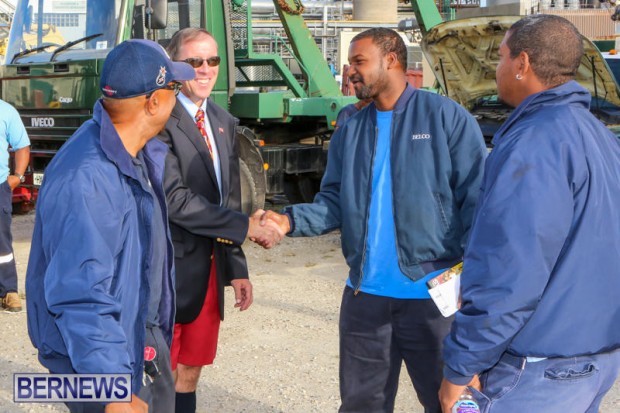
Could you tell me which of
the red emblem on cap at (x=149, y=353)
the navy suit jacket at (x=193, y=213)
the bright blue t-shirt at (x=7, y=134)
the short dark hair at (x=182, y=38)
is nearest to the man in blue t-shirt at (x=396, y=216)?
the navy suit jacket at (x=193, y=213)

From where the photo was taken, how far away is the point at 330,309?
693cm

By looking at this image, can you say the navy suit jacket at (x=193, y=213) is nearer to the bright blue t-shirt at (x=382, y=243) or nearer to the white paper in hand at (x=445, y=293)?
the bright blue t-shirt at (x=382, y=243)

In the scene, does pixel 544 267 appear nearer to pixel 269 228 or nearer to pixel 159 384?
pixel 159 384

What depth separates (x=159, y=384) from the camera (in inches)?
111

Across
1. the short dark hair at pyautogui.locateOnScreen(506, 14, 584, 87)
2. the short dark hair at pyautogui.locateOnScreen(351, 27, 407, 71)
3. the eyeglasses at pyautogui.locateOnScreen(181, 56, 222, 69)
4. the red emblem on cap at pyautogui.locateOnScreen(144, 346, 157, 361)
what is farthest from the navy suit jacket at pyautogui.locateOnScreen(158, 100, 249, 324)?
the short dark hair at pyautogui.locateOnScreen(506, 14, 584, 87)

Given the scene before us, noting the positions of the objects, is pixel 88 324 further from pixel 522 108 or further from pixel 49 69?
pixel 49 69

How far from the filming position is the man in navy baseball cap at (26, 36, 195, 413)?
7.70ft

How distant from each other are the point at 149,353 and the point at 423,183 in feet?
4.34

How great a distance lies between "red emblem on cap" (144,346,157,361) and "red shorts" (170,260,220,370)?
1.16m

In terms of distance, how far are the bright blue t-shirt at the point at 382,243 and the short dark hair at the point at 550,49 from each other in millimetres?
1056

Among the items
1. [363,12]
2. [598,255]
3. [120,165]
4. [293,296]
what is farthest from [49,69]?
[363,12]

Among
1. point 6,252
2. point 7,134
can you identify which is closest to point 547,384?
point 6,252

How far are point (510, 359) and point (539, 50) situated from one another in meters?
0.89

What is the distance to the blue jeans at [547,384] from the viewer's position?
8.08ft
